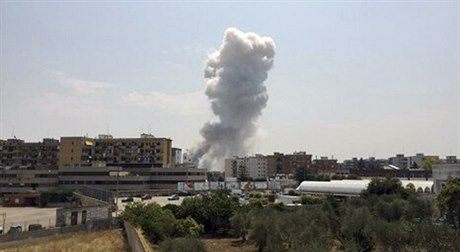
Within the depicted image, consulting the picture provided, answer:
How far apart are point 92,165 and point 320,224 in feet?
298

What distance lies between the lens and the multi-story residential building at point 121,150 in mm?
136250

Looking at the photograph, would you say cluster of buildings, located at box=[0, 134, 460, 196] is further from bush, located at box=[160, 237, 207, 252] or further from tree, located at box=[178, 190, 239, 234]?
bush, located at box=[160, 237, 207, 252]

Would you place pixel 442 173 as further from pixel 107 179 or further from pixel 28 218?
pixel 107 179

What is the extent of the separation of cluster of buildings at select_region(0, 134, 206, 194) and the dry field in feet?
185

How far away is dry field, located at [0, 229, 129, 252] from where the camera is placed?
40781 mm

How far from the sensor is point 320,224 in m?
42.0

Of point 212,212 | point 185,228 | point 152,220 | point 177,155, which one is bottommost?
point 185,228

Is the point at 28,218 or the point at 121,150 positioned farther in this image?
the point at 121,150

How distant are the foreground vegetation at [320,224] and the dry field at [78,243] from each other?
112 inches

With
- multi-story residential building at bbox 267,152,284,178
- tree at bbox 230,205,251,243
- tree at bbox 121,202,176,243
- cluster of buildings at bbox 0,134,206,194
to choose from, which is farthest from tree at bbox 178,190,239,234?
multi-story residential building at bbox 267,152,284,178

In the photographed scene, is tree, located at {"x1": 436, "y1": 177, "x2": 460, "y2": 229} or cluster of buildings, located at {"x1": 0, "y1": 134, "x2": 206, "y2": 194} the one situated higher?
cluster of buildings, located at {"x1": 0, "y1": 134, "x2": 206, "y2": 194}

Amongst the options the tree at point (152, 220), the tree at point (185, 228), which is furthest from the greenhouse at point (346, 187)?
the tree at point (152, 220)

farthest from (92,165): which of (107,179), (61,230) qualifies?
(61,230)

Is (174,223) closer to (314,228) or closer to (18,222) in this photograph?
(314,228)
